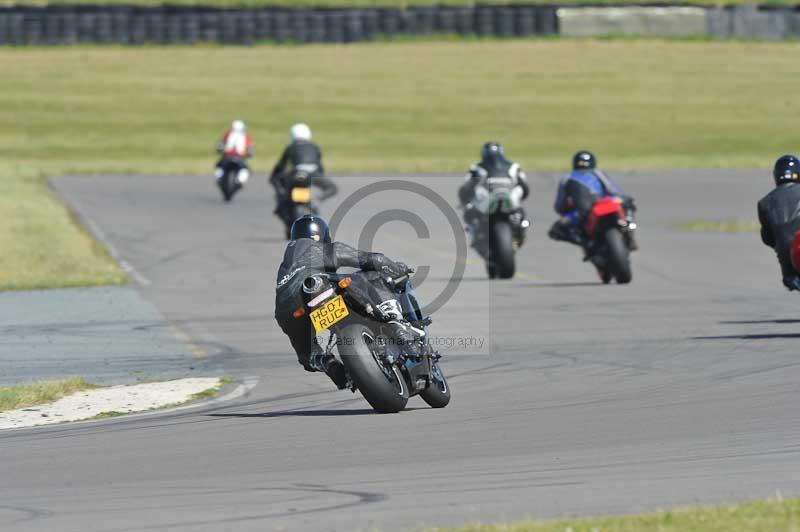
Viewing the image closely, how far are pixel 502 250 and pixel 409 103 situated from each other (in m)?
33.1

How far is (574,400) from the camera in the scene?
10.8m

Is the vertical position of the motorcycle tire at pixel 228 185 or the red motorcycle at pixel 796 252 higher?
the red motorcycle at pixel 796 252

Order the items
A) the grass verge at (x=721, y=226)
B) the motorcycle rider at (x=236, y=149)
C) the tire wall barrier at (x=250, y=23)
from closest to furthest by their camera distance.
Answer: the grass verge at (x=721, y=226)
the motorcycle rider at (x=236, y=149)
the tire wall barrier at (x=250, y=23)

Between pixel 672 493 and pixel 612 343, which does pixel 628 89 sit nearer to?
pixel 612 343

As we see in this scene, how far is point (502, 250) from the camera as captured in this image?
65.0 feet

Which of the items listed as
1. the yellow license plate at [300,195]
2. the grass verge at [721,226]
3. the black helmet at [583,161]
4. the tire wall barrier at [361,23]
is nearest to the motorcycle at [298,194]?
the yellow license plate at [300,195]

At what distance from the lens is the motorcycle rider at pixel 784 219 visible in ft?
47.1

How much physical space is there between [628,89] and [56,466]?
4590 centimetres

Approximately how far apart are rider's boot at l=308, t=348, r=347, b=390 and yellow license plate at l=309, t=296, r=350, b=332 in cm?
37

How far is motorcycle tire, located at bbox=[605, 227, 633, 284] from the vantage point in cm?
1888

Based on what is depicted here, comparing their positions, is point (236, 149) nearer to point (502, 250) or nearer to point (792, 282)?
point (502, 250)

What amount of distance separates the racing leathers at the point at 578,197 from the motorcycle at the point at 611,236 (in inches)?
8.1

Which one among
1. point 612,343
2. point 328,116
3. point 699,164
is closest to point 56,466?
point 612,343

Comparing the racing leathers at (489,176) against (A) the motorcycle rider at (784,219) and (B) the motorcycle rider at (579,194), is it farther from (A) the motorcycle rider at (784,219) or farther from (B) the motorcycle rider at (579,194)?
(A) the motorcycle rider at (784,219)
